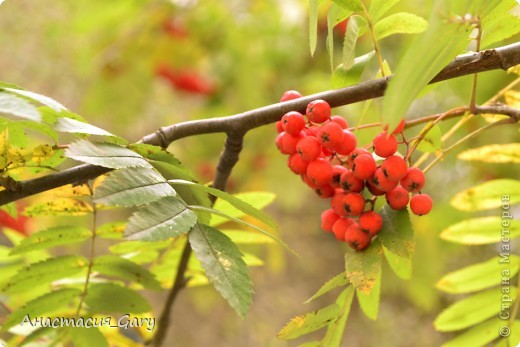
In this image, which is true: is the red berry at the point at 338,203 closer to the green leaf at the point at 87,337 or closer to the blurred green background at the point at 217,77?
the green leaf at the point at 87,337

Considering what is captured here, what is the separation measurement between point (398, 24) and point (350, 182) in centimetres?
16

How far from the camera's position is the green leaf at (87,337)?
0.56 meters

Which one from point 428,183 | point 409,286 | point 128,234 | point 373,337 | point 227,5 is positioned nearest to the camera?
point 128,234

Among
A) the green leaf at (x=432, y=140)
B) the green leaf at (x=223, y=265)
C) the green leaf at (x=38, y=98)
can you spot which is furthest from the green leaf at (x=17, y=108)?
the green leaf at (x=432, y=140)

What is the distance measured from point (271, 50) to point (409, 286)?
82 cm

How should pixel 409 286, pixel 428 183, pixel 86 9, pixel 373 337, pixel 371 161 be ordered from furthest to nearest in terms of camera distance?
pixel 373 337, pixel 428 183, pixel 86 9, pixel 409 286, pixel 371 161

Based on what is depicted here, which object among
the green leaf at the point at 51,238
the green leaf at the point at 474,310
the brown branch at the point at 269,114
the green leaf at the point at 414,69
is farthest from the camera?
the green leaf at the point at 474,310

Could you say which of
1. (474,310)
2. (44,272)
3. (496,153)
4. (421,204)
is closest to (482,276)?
(474,310)

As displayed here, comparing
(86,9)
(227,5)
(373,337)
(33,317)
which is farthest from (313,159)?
(373,337)

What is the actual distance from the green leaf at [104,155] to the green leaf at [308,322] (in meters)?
0.17

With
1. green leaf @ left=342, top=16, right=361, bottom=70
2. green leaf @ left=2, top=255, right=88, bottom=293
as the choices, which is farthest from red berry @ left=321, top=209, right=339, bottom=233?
green leaf @ left=2, top=255, right=88, bottom=293

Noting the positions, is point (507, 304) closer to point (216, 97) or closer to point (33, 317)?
point (33, 317)

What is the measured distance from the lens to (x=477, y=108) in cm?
53

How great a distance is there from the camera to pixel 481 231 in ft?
2.38
